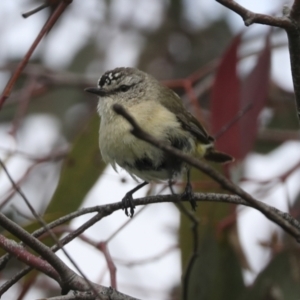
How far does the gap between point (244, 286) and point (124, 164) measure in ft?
2.80

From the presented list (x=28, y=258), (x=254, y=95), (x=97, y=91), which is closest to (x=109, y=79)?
(x=97, y=91)

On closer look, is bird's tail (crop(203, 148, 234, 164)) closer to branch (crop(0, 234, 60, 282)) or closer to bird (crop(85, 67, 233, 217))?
bird (crop(85, 67, 233, 217))

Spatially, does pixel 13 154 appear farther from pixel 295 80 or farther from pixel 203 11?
pixel 203 11

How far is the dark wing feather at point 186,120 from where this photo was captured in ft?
9.70

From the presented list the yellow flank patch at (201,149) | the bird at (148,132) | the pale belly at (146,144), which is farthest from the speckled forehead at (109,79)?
the yellow flank patch at (201,149)

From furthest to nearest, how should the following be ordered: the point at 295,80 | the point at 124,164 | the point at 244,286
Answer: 1. the point at 244,286
2. the point at 124,164
3. the point at 295,80

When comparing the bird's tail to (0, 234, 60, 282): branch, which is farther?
the bird's tail

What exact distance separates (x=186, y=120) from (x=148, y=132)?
0.35 meters

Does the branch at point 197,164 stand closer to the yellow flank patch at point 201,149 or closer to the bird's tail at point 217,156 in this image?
the yellow flank patch at point 201,149

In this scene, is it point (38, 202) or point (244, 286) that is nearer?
point (244, 286)

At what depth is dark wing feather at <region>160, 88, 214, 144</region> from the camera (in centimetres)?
296

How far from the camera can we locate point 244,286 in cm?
316

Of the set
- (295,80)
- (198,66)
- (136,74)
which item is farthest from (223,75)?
(198,66)

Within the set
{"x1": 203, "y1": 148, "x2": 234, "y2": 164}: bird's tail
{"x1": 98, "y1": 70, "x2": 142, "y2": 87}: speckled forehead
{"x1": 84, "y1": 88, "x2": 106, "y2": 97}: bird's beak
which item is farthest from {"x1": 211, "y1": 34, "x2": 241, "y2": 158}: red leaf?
{"x1": 84, "y1": 88, "x2": 106, "y2": 97}: bird's beak
